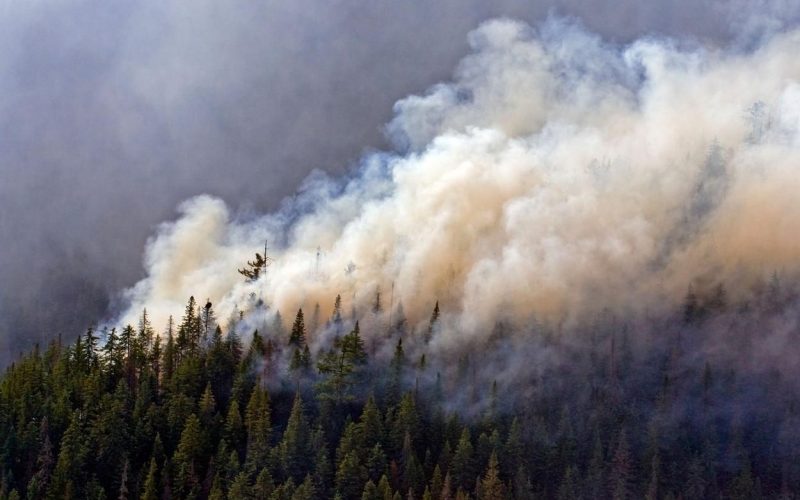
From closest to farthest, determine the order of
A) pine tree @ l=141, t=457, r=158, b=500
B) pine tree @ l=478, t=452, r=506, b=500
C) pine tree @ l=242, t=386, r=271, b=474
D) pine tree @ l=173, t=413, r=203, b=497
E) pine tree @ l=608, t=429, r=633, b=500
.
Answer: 1. pine tree @ l=478, t=452, r=506, b=500
2. pine tree @ l=608, t=429, r=633, b=500
3. pine tree @ l=141, t=457, r=158, b=500
4. pine tree @ l=173, t=413, r=203, b=497
5. pine tree @ l=242, t=386, r=271, b=474

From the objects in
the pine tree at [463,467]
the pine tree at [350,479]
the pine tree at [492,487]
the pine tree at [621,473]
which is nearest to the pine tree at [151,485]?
the pine tree at [350,479]

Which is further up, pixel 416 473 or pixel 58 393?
pixel 58 393

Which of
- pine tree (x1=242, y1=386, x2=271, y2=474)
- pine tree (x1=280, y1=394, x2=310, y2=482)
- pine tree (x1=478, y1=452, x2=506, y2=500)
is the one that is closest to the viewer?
pine tree (x1=478, y1=452, x2=506, y2=500)

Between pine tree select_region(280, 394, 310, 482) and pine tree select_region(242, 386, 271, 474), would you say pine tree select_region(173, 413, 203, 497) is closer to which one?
pine tree select_region(242, 386, 271, 474)

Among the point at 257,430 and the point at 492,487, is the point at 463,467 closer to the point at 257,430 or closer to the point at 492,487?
the point at 492,487

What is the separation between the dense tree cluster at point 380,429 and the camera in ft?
546

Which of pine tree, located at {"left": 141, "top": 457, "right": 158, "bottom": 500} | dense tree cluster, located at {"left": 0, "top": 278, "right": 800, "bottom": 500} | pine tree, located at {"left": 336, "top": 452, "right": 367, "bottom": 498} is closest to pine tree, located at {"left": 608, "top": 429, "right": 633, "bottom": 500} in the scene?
dense tree cluster, located at {"left": 0, "top": 278, "right": 800, "bottom": 500}

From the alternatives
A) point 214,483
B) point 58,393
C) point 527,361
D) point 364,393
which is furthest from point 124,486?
point 527,361

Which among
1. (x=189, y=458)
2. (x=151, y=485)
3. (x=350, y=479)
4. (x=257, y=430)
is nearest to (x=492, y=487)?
(x=350, y=479)

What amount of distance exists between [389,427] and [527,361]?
3230 cm

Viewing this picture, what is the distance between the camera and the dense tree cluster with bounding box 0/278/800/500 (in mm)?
166375

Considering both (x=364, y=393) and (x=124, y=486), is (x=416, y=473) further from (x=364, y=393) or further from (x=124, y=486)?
(x=124, y=486)

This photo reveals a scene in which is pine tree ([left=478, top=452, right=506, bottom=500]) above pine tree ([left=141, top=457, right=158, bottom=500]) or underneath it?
underneath

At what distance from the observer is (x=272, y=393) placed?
18625cm
